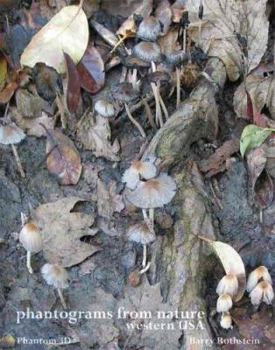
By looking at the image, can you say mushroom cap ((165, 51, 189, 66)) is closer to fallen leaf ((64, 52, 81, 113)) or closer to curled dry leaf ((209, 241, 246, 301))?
fallen leaf ((64, 52, 81, 113))

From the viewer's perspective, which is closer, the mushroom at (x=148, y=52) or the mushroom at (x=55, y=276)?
the mushroom at (x=55, y=276)

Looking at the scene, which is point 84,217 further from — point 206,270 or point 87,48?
point 87,48

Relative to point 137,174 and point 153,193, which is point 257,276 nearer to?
point 153,193

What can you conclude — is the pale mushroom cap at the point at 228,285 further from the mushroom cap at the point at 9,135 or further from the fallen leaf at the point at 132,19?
the fallen leaf at the point at 132,19

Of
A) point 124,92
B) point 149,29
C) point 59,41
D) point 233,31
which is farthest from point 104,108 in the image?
point 233,31

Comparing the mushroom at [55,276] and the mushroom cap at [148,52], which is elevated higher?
the mushroom cap at [148,52]

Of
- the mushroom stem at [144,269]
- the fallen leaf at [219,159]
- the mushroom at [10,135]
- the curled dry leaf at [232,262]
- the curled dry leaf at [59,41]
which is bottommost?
the curled dry leaf at [232,262]

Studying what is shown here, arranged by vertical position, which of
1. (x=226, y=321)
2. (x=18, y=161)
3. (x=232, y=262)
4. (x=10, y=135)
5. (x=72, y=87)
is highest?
(x=10, y=135)

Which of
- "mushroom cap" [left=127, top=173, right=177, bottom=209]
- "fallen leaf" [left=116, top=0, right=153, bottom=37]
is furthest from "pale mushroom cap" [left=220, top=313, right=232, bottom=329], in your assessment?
"fallen leaf" [left=116, top=0, right=153, bottom=37]

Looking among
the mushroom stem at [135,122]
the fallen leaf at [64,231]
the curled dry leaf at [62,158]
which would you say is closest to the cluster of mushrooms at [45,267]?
the fallen leaf at [64,231]
